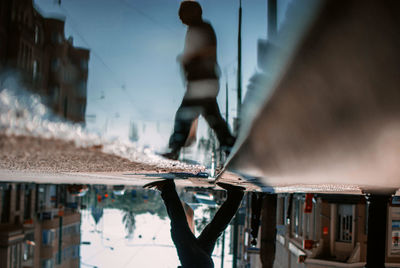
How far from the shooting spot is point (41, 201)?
13.5 m

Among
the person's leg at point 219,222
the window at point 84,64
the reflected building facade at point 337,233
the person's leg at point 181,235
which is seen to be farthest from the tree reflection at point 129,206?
the window at point 84,64

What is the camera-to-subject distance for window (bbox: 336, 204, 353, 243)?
908 centimetres

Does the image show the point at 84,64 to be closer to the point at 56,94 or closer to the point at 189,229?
the point at 56,94

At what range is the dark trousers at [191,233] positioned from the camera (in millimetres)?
1623

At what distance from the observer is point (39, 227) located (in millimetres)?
12977

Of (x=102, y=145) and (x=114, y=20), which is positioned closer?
(x=102, y=145)

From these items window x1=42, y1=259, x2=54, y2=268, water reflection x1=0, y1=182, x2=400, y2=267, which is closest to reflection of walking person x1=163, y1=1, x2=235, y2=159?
water reflection x1=0, y1=182, x2=400, y2=267

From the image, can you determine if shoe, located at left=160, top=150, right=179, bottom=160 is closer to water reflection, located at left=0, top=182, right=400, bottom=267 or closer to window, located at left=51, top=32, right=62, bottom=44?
window, located at left=51, top=32, right=62, bottom=44

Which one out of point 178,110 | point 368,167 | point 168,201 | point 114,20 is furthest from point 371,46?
point 168,201

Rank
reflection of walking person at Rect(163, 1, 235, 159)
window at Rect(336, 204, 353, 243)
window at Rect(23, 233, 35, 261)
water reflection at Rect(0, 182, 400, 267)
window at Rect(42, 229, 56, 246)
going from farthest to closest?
window at Rect(42, 229, 56, 246) → window at Rect(23, 233, 35, 261) → window at Rect(336, 204, 353, 243) → water reflection at Rect(0, 182, 400, 267) → reflection of walking person at Rect(163, 1, 235, 159)

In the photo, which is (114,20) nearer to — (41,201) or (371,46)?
(371,46)

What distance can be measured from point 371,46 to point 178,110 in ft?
2.27

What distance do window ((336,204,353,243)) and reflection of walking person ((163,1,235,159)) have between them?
928 centimetres

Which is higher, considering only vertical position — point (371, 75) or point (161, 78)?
point (161, 78)
